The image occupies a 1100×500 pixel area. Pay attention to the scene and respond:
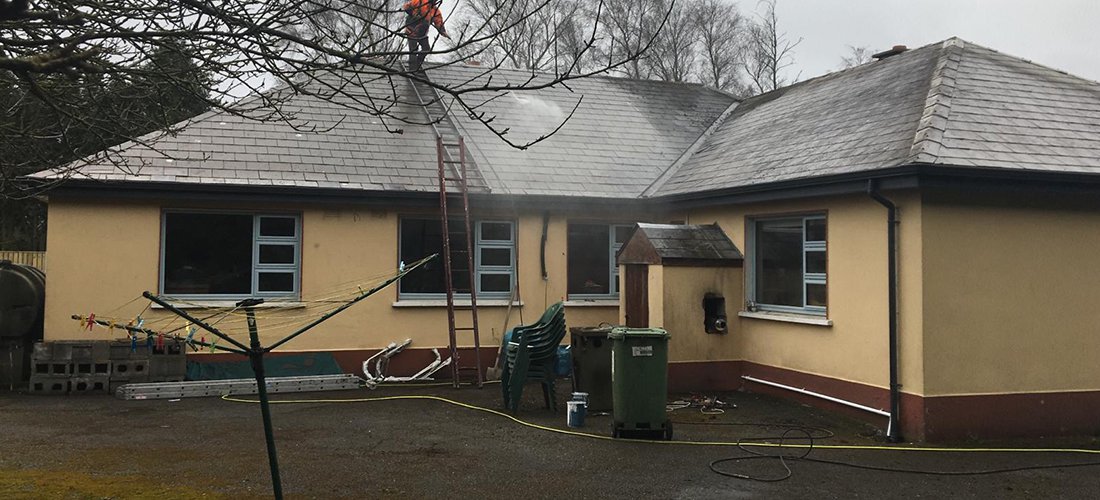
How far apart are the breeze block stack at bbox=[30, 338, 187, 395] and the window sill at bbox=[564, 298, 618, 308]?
6.16m

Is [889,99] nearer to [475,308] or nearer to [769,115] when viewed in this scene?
[769,115]

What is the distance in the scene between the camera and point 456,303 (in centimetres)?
1399

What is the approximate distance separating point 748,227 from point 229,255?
7.87 metres

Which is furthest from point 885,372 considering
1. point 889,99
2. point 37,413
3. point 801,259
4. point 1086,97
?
point 37,413

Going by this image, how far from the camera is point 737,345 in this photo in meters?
12.6

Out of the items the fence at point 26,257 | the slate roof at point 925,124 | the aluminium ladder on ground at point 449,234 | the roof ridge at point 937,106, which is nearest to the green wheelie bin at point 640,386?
the slate roof at point 925,124

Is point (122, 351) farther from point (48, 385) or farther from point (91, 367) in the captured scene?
point (48, 385)

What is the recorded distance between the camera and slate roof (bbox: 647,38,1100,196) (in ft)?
31.6

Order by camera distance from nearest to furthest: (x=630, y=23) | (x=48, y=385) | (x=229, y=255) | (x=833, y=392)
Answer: (x=833, y=392) < (x=48, y=385) < (x=229, y=255) < (x=630, y=23)

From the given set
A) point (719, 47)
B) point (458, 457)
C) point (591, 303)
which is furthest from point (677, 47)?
point (458, 457)

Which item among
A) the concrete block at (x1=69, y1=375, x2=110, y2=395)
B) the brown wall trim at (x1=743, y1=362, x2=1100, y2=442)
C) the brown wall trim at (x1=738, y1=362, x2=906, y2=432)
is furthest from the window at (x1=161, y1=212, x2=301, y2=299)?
the brown wall trim at (x1=743, y1=362, x2=1100, y2=442)

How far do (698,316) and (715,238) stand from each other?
1.25 metres

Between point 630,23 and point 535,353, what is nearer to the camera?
point 535,353

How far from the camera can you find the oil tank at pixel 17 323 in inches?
483
